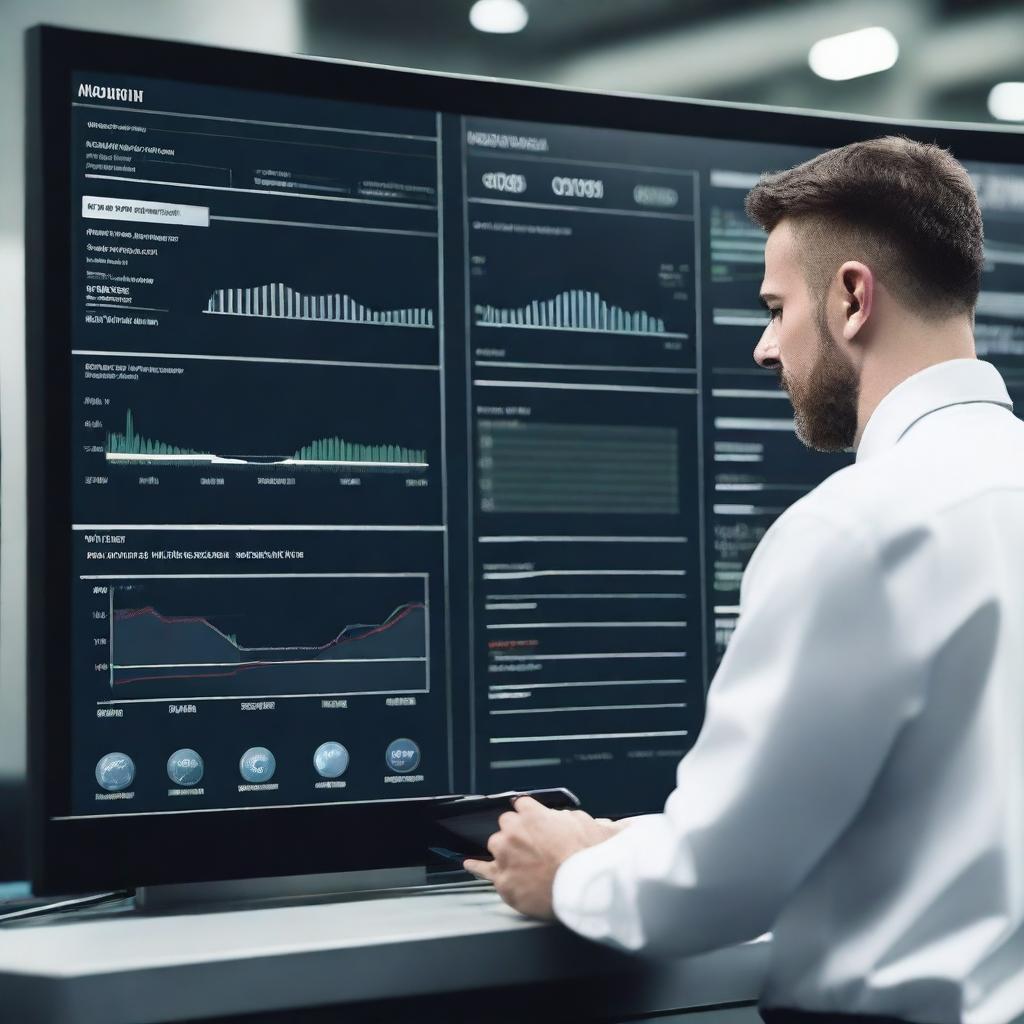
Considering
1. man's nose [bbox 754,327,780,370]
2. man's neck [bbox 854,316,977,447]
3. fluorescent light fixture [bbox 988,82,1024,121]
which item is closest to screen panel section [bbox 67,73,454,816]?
man's nose [bbox 754,327,780,370]

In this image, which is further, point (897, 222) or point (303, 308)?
point (303, 308)

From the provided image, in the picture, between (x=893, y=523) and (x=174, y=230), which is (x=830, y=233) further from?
(x=174, y=230)

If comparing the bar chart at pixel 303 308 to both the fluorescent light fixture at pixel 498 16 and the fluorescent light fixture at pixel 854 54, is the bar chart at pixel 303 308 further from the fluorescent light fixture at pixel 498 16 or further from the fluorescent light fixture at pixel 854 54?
the fluorescent light fixture at pixel 854 54

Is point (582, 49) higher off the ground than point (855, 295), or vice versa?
point (582, 49)

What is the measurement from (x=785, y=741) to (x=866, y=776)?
0.26 ft

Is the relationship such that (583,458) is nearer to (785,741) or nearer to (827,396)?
(827,396)

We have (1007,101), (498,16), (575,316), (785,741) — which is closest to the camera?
(785,741)

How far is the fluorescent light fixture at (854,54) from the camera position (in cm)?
277

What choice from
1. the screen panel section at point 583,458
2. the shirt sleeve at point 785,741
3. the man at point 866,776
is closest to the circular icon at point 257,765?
the screen panel section at point 583,458

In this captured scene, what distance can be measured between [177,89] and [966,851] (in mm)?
1056

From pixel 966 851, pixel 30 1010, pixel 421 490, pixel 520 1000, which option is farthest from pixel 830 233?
pixel 30 1010

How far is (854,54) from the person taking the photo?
2.79m

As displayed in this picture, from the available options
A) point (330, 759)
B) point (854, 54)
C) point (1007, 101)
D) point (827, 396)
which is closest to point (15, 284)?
point (330, 759)

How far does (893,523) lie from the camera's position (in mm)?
1116
